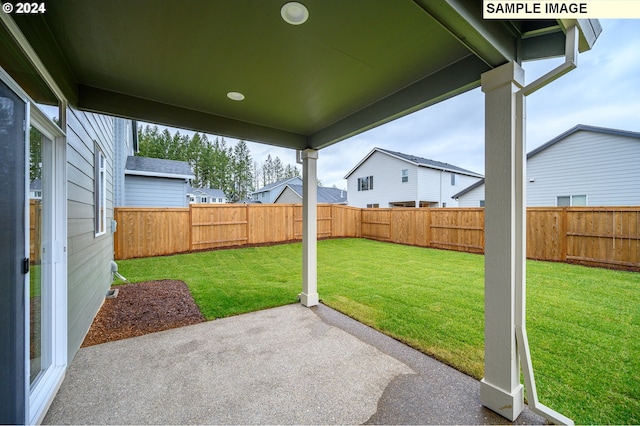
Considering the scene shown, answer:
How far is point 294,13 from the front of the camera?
5.58 ft

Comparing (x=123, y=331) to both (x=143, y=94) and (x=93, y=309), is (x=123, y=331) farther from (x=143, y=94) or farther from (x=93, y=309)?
(x=143, y=94)

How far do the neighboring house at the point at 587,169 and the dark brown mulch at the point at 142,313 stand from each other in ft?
43.2

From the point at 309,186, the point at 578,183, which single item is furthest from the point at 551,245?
the point at 309,186

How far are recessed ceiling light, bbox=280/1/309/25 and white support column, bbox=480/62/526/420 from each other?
4.51 ft

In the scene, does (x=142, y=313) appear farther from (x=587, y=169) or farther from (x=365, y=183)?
(x=365, y=183)

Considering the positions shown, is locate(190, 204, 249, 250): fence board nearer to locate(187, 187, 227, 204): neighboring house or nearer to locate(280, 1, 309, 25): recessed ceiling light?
locate(280, 1, 309, 25): recessed ceiling light

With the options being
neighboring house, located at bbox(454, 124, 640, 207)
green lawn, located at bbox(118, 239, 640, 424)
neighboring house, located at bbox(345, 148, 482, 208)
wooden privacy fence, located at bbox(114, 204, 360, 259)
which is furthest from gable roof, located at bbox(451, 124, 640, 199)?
wooden privacy fence, located at bbox(114, 204, 360, 259)

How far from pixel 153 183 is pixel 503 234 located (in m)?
12.3

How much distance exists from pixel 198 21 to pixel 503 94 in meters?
2.18

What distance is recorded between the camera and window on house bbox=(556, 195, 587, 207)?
9.90 m

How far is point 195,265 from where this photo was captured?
722cm

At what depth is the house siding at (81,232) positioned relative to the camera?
262cm

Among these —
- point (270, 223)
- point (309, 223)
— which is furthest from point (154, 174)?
point (309, 223)

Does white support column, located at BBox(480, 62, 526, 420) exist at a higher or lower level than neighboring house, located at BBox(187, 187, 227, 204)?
lower
